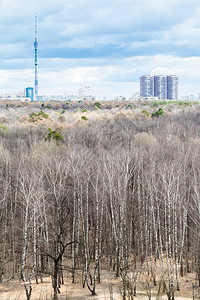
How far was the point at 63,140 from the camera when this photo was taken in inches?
2071

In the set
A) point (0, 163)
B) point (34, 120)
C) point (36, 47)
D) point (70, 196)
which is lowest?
point (70, 196)

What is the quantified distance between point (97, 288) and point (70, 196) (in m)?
11.9

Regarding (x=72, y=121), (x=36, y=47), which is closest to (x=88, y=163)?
(x=72, y=121)

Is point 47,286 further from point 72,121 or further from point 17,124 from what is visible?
point 72,121

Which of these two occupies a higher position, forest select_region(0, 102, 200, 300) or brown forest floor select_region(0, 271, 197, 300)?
forest select_region(0, 102, 200, 300)

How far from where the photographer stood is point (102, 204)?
1275 inches

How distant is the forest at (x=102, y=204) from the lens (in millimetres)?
27802

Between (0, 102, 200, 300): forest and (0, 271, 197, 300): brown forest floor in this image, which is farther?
(0, 102, 200, 300): forest

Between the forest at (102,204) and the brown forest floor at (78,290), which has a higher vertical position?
the forest at (102,204)

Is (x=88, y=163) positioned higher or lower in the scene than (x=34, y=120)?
lower

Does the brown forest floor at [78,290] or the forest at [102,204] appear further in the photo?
the forest at [102,204]

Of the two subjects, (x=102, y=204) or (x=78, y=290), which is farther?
(x=102, y=204)

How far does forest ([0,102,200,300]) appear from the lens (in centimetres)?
2780

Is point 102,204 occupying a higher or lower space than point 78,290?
higher
